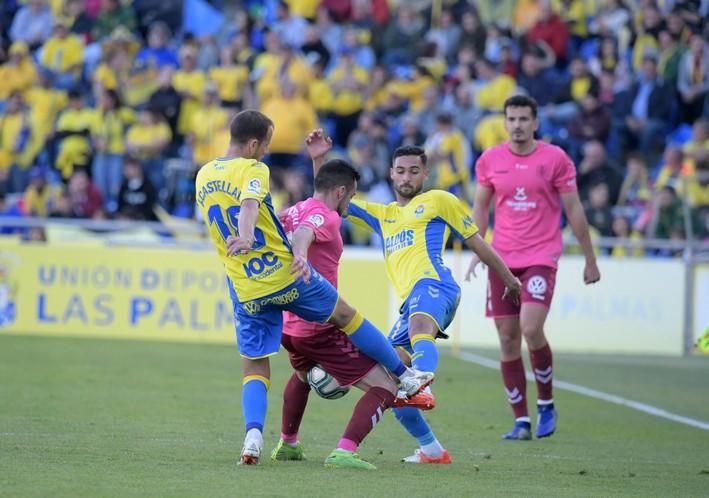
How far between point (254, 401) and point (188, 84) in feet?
52.1

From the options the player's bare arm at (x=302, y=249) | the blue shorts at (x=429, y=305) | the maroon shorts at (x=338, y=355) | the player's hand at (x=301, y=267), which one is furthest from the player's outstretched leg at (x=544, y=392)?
the player's hand at (x=301, y=267)

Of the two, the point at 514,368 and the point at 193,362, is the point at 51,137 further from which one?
the point at 514,368

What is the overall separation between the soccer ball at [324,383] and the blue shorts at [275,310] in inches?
14.8

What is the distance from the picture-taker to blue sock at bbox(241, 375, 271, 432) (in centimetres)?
722

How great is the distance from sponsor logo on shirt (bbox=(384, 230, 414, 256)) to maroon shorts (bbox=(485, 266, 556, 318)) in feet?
4.30

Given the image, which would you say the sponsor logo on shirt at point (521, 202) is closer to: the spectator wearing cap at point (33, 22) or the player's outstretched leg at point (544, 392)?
the player's outstretched leg at point (544, 392)

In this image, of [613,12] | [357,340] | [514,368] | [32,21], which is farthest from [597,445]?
[32,21]

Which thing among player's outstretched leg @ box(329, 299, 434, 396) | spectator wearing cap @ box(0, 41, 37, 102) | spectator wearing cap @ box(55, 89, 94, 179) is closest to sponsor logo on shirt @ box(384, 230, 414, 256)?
player's outstretched leg @ box(329, 299, 434, 396)

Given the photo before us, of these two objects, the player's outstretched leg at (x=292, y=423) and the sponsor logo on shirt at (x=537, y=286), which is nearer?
the player's outstretched leg at (x=292, y=423)

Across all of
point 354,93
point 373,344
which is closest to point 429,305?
point 373,344

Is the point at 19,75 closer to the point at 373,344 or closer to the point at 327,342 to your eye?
the point at 327,342

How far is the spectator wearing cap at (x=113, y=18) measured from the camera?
24.1 meters

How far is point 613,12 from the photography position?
2388 cm

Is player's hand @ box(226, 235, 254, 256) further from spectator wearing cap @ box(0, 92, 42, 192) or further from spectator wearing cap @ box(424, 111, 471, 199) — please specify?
spectator wearing cap @ box(0, 92, 42, 192)
